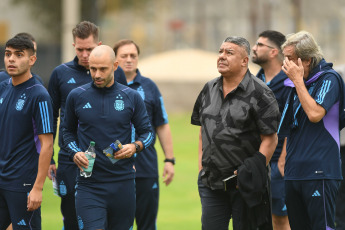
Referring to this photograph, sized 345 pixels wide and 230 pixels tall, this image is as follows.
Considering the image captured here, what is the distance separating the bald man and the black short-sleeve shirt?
2.22ft

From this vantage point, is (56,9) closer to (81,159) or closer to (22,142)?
(22,142)

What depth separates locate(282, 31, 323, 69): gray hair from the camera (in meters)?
7.37

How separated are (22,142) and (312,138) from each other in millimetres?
2738

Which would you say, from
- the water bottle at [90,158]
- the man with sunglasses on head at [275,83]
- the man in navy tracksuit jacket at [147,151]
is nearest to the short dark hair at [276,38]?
the man with sunglasses on head at [275,83]

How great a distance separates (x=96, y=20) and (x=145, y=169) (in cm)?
3779

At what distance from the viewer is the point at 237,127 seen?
23.1ft

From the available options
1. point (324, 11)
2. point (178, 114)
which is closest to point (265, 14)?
point (324, 11)

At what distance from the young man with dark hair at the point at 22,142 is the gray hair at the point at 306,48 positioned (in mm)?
2410

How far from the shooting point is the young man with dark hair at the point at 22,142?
285 inches

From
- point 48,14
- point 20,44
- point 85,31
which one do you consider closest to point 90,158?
point 20,44

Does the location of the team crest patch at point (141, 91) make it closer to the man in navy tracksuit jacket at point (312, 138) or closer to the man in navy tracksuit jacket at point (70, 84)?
the man in navy tracksuit jacket at point (70, 84)

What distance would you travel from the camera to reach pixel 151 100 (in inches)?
365

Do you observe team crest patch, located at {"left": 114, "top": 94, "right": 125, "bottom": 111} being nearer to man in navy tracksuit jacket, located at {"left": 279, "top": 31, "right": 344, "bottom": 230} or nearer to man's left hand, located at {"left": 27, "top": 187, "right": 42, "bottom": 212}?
man's left hand, located at {"left": 27, "top": 187, "right": 42, "bottom": 212}

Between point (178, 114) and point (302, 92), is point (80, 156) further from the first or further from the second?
point (178, 114)
